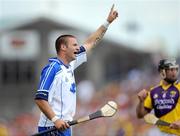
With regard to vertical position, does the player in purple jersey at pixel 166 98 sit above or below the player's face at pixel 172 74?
below

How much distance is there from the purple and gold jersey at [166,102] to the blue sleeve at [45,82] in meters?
2.23

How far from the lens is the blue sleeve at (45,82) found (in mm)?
10828

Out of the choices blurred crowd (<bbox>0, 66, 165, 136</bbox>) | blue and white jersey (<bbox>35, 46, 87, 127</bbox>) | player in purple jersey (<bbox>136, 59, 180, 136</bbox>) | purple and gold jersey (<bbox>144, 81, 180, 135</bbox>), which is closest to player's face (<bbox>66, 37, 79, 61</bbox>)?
blue and white jersey (<bbox>35, 46, 87, 127</bbox>)

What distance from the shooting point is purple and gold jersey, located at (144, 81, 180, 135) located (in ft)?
41.1

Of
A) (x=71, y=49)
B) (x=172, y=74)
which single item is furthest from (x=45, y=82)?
(x=172, y=74)

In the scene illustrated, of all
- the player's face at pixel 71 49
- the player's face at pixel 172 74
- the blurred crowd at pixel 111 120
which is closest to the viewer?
the player's face at pixel 71 49

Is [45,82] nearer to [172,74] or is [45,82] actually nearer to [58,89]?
[58,89]

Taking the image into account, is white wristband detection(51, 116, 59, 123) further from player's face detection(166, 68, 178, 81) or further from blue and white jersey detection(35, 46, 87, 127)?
player's face detection(166, 68, 178, 81)

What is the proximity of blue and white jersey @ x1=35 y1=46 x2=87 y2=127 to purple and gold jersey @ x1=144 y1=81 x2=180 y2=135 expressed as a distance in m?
1.91

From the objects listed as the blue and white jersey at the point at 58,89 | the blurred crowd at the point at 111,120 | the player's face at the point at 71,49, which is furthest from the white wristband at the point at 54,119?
the blurred crowd at the point at 111,120

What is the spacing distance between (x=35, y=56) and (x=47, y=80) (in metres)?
43.5

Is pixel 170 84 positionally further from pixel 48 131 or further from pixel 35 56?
pixel 35 56

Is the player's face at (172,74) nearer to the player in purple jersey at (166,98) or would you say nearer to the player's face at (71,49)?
the player in purple jersey at (166,98)

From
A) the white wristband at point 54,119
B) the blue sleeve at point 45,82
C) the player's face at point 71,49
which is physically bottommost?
the white wristband at point 54,119
